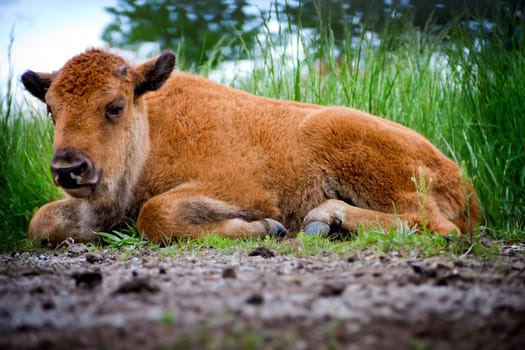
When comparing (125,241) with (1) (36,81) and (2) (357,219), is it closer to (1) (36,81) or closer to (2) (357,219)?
(1) (36,81)

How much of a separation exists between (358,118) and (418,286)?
353cm

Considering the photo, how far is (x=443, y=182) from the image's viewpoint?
613cm

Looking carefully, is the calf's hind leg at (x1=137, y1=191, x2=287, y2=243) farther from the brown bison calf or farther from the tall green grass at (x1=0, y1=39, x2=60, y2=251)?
the tall green grass at (x1=0, y1=39, x2=60, y2=251)

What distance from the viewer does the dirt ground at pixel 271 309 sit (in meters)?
2.25

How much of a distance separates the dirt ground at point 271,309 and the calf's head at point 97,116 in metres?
1.55

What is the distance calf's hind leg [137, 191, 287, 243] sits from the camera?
561 centimetres

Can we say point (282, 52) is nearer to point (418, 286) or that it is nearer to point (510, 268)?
point (510, 268)

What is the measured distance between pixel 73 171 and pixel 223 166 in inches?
58.5

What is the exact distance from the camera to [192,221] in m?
5.72

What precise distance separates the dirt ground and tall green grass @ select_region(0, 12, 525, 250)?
272 cm

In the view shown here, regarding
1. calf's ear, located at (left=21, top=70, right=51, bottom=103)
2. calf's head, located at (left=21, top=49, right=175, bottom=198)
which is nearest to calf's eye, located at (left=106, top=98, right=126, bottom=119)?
calf's head, located at (left=21, top=49, right=175, bottom=198)

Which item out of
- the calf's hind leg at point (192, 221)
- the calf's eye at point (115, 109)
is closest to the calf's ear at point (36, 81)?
the calf's eye at point (115, 109)

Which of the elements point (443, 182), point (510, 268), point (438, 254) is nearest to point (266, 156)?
point (443, 182)

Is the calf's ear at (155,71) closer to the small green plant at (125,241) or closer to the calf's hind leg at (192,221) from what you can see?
the calf's hind leg at (192,221)
